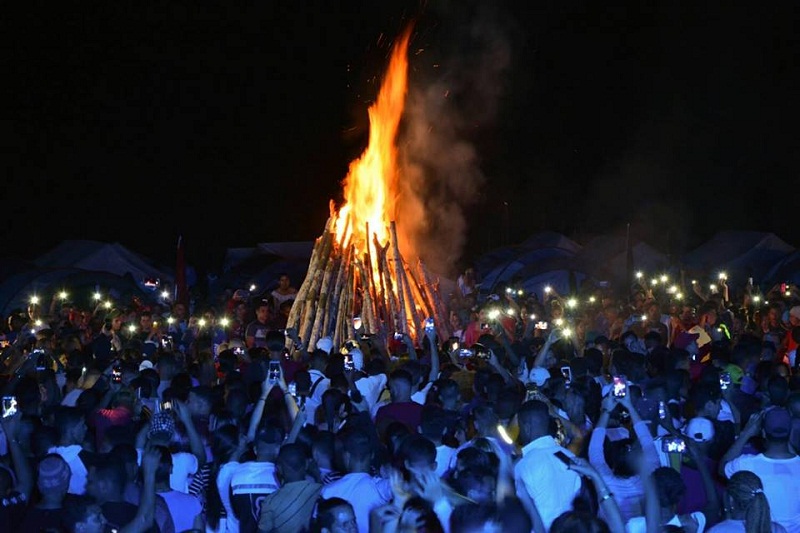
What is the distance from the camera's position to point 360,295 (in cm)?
1719

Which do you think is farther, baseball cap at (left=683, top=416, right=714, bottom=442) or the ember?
the ember

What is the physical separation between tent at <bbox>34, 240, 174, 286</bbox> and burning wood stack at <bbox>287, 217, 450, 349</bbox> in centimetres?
1283

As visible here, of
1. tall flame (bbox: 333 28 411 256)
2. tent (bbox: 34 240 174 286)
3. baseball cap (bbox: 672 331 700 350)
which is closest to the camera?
baseball cap (bbox: 672 331 700 350)

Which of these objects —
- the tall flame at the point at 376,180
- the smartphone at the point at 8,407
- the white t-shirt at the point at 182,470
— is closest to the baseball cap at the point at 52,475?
the white t-shirt at the point at 182,470

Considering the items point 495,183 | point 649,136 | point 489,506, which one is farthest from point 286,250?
point 489,506

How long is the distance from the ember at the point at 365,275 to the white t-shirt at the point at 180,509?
9287 mm

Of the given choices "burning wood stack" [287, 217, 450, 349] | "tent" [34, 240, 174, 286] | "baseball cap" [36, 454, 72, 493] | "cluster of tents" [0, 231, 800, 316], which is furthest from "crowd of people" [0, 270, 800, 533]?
"tent" [34, 240, 174, 286]

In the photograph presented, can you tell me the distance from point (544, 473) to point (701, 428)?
2.10 m

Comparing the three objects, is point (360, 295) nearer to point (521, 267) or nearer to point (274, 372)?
point (274, 372)

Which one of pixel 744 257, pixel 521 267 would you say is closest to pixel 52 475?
pixel 744 257

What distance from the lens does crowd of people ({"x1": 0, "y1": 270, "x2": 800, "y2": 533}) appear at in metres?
5.69

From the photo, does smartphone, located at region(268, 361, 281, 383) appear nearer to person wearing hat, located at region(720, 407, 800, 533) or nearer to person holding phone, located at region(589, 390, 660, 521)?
person holding phone, located at region(589, 390, 660, 521)

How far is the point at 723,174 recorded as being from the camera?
4109 centimetres

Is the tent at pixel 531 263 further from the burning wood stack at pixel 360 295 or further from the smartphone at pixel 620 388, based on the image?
Result: the smartphone at pixel 620 388
